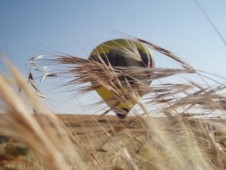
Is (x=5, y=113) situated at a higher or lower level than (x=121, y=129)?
higher

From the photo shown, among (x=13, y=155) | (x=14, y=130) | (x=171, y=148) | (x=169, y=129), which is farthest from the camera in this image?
(x=169, y=129)

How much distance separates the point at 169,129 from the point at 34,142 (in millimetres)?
514

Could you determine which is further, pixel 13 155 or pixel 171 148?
pixel 171 148

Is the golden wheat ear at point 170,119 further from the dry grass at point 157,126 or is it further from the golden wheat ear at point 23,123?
the golden wheat ear at point 23,123

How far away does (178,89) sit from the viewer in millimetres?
786

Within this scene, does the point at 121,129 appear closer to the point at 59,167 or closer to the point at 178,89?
the point at 178,89

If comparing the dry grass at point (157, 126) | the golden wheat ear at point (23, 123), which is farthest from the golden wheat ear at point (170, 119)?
the golden wheat ear at point (23, 123)

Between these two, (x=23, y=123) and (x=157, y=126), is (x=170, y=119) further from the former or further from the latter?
(x=23, y=123)

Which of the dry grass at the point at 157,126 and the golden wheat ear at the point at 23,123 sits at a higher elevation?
the golden wheat ear at the point at 23,123

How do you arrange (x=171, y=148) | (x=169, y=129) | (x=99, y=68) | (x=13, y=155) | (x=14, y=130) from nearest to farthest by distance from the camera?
(x=14, y=130) → (x=13, y=155) → (x=171, y=148) → (x=169, y=129) → (x=99, y=68)

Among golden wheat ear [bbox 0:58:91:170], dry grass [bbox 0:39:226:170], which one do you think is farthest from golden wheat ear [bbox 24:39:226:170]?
golden wheat ear [bbox 0:58:91:170]

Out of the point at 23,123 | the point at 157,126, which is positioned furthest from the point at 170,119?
the point at 23,123

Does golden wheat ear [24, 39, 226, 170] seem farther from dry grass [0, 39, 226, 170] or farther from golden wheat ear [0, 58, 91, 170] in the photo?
golden wheat ear [0, 58, 91, 170]

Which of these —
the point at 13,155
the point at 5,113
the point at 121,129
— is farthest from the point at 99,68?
the point at 5,113
